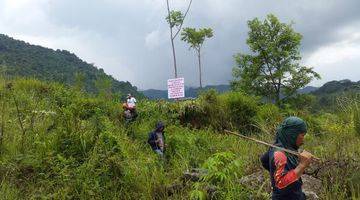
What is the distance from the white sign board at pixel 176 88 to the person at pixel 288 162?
11.6 meters

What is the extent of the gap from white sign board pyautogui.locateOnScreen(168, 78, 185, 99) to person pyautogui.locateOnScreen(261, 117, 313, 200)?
1157cm

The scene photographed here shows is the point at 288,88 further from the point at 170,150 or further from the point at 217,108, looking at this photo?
the point at 170,150

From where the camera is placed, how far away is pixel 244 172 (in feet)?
25.6

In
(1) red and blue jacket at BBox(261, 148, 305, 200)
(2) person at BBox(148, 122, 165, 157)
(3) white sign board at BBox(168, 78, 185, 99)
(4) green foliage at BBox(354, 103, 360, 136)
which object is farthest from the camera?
(3) white sign board at BBox(168, 78, 185, 99)

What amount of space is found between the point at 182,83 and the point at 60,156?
27.6 ft

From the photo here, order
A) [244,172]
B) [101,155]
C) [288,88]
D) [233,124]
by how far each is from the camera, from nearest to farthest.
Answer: [244,172] → [101,155] → [233,124] → [288,88]

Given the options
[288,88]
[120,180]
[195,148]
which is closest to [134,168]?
[120,180]

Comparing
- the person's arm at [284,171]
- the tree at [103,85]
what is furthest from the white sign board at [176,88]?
the person's arm at [284,171]

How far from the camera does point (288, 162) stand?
4672 mm

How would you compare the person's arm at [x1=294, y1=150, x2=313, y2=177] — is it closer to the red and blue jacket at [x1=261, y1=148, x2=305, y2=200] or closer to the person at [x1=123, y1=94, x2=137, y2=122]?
the red and blue jacket at [x1=261, y1=148, x2=305, y2=200]

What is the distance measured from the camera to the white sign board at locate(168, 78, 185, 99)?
16359mm

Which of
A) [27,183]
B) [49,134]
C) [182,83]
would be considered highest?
[182,83]

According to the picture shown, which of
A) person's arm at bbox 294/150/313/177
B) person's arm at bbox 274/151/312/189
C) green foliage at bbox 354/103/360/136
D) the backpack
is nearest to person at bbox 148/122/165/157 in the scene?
the backpack

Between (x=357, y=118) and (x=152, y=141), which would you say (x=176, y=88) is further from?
(x=357, y=118)
